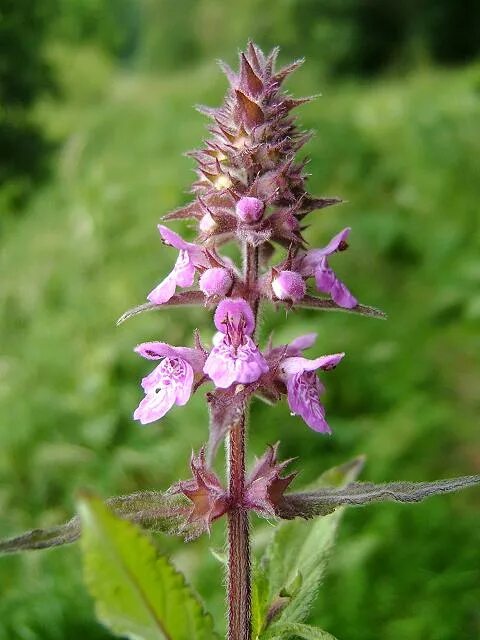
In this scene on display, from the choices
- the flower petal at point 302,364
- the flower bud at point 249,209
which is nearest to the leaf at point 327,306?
the flower petal at point 302,364

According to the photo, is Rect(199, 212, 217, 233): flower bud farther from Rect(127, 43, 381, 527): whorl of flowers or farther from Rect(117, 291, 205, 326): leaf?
Rect(117, 291, 205, 326): leaf

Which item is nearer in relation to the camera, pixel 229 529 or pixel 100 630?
pixel 229 529

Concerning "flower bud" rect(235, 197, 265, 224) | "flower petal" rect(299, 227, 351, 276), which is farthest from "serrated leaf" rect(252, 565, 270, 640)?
"flower bud" rect(235, 197, 265, 224)

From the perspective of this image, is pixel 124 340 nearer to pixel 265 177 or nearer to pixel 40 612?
pixel 40 612

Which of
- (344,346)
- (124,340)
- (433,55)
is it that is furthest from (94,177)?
(433,55)

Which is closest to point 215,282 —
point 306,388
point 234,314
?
point 234,314

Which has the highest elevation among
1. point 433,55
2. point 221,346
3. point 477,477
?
point 221,346

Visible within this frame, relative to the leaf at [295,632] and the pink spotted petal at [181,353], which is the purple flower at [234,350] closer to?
the pink spotted petal at [181,353]
